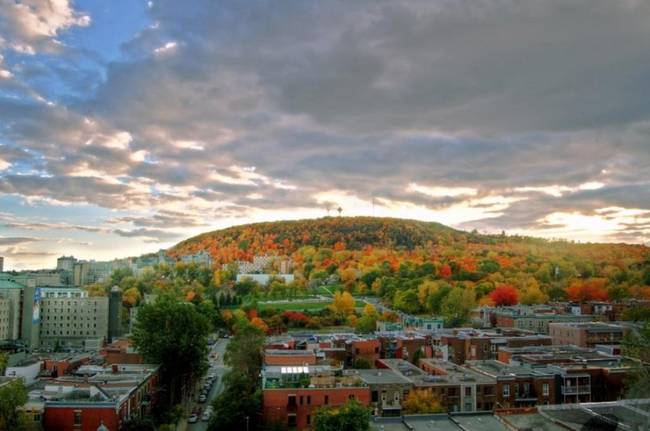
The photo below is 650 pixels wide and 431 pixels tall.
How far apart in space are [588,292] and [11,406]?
8143 cm

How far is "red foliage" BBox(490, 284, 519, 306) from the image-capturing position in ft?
282

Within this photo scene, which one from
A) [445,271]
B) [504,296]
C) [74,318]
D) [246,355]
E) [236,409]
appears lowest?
[236,409]

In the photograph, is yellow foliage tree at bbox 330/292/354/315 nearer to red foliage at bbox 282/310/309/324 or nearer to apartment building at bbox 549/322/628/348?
red foliage at bbox 282/310/309/324

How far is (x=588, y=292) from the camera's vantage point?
296ft

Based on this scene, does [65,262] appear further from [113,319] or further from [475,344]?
[475,344]

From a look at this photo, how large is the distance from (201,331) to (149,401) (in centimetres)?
797

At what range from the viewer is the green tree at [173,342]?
132 feet

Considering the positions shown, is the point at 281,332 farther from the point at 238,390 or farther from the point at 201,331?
the point at 238,390

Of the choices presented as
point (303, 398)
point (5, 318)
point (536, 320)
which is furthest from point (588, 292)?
point (5, 318)

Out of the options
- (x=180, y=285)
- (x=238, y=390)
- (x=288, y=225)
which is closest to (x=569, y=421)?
(x=238, y=390)

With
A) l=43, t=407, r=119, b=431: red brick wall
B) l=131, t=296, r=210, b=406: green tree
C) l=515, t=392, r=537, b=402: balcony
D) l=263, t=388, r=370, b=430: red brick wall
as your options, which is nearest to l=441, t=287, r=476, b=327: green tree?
l=515, t=392, r=537, b=402: balcony

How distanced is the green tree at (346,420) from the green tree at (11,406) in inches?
470

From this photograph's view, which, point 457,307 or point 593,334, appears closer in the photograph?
point 593,334

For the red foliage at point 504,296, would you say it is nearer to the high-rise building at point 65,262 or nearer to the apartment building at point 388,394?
the apartment building at point 388,394
